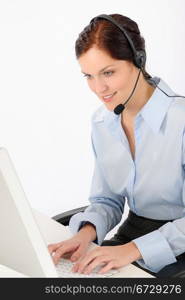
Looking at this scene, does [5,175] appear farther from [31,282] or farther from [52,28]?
[52,28]

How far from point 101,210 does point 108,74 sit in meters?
0.44

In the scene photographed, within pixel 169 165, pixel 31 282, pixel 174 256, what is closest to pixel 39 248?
pixel 31 282

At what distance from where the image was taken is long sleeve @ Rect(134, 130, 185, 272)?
1.41 m

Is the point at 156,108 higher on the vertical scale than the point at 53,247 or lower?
higher

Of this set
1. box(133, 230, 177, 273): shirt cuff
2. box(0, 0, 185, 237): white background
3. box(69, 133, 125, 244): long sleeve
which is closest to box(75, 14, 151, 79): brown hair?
box(69, 133, 125, 244): long sleeve

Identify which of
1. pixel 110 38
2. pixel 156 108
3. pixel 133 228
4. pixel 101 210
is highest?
pixel 110 38

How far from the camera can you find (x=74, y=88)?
3.45m

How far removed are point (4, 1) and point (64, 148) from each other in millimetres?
1034

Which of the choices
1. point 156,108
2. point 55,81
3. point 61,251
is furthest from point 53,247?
point 55,81

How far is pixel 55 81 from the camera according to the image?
340 centimetres

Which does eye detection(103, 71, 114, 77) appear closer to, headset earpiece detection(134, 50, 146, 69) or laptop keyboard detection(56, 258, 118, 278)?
headset earpiece detection(134, 50, 146, 69)

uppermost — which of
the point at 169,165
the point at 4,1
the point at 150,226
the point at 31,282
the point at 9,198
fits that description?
the point at 4,1

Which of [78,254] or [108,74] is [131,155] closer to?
[108,74]

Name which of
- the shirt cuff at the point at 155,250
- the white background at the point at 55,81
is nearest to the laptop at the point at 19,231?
the shirt cuff at the point at 155,250
